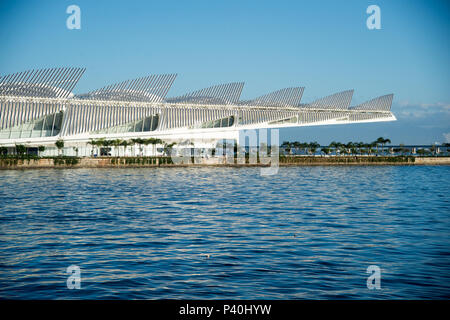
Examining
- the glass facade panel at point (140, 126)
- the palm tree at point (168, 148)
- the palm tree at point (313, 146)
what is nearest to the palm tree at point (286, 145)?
the palm tree at point (313, 146)

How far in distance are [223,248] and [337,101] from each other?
7357cm

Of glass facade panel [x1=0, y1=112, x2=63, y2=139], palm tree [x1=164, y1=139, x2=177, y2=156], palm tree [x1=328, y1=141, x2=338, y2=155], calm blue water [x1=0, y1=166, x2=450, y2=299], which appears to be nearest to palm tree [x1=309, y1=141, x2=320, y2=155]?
palm tree [x1=328, y1=141, x2=338, y2=155]

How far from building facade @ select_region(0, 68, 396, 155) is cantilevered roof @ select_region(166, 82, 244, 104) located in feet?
0.47

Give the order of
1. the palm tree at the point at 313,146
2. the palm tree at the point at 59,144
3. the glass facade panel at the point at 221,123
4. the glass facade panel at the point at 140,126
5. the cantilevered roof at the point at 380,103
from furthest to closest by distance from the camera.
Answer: the palm tree at the point at 313,146 < the cantilevered roof at the point at 380,103 < the glass facade panel at the point at 221,123 < the glass facade panel at the point at 140,126 < the palm tree at the point at 59,144

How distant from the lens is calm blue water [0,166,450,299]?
9.52 m

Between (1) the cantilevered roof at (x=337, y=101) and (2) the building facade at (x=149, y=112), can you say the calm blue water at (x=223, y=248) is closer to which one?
(2) the building facade at (x=149, y=112)

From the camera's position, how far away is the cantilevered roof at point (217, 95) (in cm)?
7438

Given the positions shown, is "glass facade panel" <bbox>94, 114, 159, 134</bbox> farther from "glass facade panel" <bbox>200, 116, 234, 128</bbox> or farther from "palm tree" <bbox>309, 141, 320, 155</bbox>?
"palm tree" <bbox>309, 141, 320, 155</bbox>

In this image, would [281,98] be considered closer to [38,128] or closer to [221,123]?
[221,123]

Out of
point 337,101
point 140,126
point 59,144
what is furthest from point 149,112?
point 337,101

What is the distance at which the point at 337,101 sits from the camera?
3290 inches
